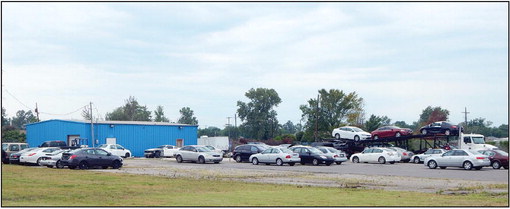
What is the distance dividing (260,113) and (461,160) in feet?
228

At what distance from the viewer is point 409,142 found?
192 ft

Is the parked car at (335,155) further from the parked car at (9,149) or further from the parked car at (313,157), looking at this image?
the parked car at (9,149)

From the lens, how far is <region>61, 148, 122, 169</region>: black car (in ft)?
108

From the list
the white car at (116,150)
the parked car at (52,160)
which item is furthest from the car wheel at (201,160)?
the white car at (116,150)

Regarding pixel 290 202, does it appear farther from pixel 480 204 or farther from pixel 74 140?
pixel 74 140

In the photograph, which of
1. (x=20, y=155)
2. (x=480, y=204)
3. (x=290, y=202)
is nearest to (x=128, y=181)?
(x=290, y=202)

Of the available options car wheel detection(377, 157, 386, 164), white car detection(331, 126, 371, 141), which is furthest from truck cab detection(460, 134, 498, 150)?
car wheel detection(377, 157, 386, 164)

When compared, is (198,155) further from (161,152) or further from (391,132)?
(391,132)

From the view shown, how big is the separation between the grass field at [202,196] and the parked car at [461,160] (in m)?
16.6

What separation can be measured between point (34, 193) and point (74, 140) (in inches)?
1709

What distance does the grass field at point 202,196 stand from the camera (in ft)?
50.8

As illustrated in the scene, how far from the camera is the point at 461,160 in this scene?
35.7 metres

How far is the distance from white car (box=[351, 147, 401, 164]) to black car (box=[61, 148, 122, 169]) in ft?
63.2

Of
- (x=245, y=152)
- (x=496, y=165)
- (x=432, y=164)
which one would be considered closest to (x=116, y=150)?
(x=245, y=152)
